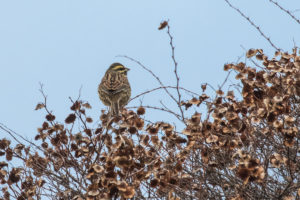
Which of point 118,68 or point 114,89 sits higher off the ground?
point 118,68

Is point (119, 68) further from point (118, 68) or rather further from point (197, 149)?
point (197, 149)

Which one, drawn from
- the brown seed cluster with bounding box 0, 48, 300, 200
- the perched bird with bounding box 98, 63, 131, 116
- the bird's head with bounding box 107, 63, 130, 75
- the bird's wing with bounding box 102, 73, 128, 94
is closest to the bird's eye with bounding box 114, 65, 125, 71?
the bird's head with bounding box 107, 63, 130, 75

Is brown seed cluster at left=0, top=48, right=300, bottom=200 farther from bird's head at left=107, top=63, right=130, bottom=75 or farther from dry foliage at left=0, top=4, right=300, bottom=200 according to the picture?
bird's head at left=107, top=63, right=130, bottom=75

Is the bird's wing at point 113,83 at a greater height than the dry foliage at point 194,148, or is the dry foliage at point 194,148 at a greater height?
the bird's wing at point 113,83

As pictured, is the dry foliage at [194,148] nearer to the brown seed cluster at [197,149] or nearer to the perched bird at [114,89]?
the brown seed cluster at [197,149]

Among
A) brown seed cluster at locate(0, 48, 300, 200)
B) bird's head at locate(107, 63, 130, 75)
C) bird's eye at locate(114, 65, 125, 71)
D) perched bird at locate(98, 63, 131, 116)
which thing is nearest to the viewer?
brown seed cluster at locate(0, 48, 300, 200)

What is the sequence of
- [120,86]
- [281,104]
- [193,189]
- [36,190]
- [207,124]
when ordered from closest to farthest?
[281,104], [207,124], [193,189], [36,190], [120,86]

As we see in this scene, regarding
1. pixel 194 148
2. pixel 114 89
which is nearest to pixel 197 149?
pixel 194 148

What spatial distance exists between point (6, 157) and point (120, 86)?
339 centimetres

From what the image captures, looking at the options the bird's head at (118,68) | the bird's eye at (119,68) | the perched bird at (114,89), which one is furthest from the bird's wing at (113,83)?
the bird's eye at (119,68)

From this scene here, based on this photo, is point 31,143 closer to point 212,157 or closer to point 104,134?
point 104,134

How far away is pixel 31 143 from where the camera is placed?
7223 millimetres

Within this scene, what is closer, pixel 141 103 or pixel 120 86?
pixel 141 103

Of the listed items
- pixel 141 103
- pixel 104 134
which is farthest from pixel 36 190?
pixel 141 103
